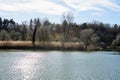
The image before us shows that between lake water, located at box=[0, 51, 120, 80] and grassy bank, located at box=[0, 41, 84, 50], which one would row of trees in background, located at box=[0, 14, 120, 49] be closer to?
grassy bank, located at box=[0, 41, 84, 50]

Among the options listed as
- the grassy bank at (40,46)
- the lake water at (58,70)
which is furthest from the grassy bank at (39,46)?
the lake water at (58,70)

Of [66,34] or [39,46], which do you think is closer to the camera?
[39,46]

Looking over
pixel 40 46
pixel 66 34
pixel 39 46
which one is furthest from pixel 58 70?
pixel 66 34

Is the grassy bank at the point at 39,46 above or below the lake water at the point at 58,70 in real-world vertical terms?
above

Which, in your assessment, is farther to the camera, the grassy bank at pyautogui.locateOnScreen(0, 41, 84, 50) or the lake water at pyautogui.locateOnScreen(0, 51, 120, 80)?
the grassy bank at pyautogui.locateOnScreen(0, 41, 84, 50)

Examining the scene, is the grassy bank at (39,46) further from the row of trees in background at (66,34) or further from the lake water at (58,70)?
the lake water at (58,70)

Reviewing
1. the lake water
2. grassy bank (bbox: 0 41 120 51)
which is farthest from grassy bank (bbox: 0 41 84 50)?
the lake water

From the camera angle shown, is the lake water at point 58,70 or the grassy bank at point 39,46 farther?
the grassy bank at point 39,46

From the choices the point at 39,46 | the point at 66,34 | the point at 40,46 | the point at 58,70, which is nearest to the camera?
the point at 58,70

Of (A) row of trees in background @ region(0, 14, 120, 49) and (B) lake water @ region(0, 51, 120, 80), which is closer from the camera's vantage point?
(B) lake water @ region(0, 51, 120, 80)

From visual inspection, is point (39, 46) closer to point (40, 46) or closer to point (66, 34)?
point (40, 46)

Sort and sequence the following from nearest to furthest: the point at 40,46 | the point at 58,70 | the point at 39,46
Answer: the point at 58,70, the point at 40,46, the point at 39,46

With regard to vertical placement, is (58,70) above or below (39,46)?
below

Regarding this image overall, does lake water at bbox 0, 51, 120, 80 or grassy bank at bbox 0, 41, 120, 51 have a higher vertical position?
grassy bank at bbox 0, 41, 120, 51
